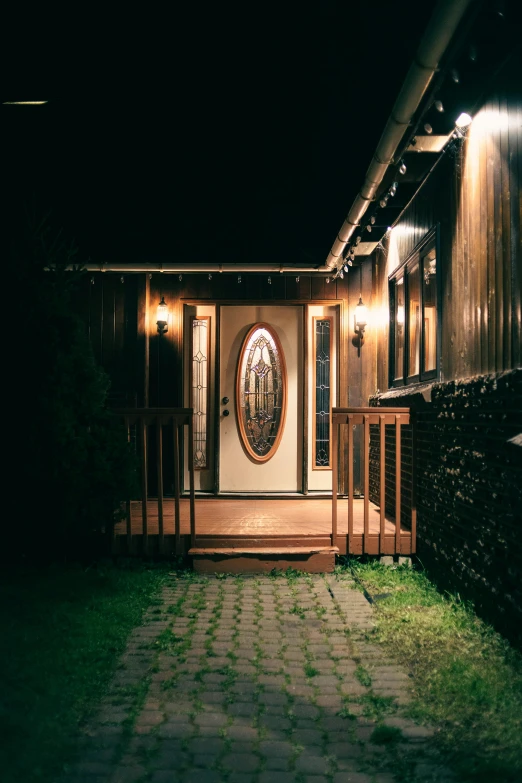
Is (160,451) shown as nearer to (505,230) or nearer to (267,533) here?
(267,533)

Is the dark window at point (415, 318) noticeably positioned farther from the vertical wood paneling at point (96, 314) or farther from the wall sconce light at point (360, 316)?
the vertical wood paneling at point (96, 314)

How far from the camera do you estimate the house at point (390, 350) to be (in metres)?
3.84

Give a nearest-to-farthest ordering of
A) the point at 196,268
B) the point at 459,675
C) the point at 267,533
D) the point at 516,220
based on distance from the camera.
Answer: the point at 459,675 → the point at 516,220 → the point at 267,533 → the point at 196,268

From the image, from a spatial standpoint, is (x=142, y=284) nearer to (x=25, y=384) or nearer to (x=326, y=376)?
(x=326, y=376)

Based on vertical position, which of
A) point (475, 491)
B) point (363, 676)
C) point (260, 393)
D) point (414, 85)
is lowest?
point (363, 676)

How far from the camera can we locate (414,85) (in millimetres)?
3844

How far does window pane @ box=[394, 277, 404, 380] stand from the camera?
7188 mm

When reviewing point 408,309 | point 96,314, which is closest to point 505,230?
point 408,309

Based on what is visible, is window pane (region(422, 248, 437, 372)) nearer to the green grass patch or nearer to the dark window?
the dark window

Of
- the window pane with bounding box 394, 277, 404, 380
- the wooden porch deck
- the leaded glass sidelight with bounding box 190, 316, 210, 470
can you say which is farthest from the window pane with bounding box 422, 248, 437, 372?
the leaded glass sidelight with bounding box 190, 316, 210, 470

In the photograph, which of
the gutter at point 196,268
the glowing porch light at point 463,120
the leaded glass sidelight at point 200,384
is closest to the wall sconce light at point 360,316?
the gutter at point 196,268

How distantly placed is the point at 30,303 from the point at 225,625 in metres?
2.90

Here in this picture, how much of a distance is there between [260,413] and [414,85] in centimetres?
529

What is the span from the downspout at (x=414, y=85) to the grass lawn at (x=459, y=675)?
3.27 m
